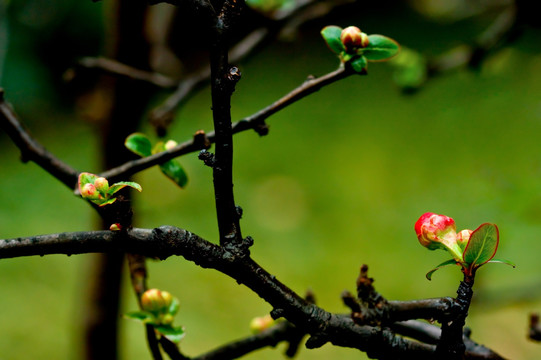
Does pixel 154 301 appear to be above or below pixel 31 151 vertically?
below

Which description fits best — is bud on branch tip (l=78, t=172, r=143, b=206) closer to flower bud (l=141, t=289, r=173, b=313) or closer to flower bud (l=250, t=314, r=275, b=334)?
flower bud (l=141, t=289, r=173, b=313)

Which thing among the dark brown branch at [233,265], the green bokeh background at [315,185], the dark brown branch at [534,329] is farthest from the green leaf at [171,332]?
the green bokeh background at [315,185]

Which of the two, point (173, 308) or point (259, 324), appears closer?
point (173, 308)

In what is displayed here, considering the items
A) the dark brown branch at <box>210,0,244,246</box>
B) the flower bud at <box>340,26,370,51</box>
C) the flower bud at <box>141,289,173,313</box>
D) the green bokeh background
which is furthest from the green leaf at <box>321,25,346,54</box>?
the green bokeh background

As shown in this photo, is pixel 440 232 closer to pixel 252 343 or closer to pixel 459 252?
pixel 459 252

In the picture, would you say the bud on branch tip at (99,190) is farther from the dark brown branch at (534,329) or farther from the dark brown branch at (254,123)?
the dark brown branch at (534,329)

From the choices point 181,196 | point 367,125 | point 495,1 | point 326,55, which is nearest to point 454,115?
point 367,125

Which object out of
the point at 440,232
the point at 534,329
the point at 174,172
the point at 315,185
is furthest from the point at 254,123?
the point at 315,185
